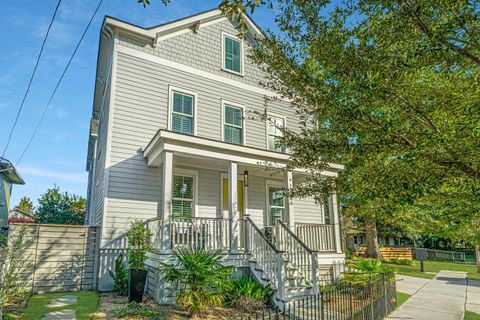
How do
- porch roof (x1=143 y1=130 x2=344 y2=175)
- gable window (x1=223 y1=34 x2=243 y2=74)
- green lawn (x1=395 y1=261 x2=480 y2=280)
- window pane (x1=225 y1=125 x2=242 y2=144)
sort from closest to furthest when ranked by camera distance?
1. porch roof (x1=143 y1=130 x2=344 y2=175)
2. window pane (x1=225 y1=125 x2=242 y2=144)
3. gable window (x1=223 y1=34 x2=243 y2=74)
4. green lawn (x1=395 y1=261 x2=480 y2=280)

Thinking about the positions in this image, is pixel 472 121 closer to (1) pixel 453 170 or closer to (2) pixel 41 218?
(1) pixel 453 170

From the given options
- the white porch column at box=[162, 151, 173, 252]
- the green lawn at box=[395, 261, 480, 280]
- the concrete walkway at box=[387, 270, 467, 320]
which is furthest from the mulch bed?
the green lawn at box=[395, 261, 480, 280]

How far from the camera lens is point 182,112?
10.3 meters

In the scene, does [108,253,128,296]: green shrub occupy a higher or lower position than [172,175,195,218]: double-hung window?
lower

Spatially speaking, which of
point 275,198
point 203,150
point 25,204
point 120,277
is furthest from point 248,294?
point 25,204

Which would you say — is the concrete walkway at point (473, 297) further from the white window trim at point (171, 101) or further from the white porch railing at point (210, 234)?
the white window trim at point (171, 101)

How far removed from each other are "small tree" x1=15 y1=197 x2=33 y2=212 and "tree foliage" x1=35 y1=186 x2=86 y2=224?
9.46 m

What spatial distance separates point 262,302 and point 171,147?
12.9 feet

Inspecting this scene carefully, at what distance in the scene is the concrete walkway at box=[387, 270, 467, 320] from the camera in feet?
24.1

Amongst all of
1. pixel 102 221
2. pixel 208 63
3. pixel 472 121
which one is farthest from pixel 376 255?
pixel 472 121

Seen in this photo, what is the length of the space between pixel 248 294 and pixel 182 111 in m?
6.02

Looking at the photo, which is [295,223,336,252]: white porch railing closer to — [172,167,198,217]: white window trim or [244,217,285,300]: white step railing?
[244,217,285,300]: white step railing

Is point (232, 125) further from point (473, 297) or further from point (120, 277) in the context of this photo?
point (473, 297)

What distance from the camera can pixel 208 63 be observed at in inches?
441
